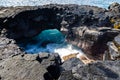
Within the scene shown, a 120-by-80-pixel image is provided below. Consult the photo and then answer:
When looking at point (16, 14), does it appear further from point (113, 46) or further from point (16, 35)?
point (113, 46)

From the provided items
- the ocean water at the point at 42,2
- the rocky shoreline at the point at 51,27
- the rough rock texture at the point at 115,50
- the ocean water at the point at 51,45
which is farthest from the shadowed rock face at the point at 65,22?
the ocean water at the point at 42,2

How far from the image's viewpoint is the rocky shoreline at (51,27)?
20.5 m

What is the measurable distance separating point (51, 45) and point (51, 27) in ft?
13.8

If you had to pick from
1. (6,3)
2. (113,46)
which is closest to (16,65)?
(113,46)

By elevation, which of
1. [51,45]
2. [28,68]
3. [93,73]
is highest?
[93,73]

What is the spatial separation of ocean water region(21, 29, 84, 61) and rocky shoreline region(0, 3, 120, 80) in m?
1.67

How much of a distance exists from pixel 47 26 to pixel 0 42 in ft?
62.9

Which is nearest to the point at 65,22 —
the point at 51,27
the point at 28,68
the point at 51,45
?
the point at 51,27

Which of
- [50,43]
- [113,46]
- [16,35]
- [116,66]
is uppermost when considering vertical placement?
[116,66]

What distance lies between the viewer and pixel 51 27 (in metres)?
48.6

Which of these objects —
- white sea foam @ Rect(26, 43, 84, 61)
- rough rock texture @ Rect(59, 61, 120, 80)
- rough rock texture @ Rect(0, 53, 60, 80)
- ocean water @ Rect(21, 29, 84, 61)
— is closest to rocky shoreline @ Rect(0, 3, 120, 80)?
rough rock texture @ Rect(0, 53, 60, 80)

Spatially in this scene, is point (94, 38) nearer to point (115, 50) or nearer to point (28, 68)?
point (115, 50)

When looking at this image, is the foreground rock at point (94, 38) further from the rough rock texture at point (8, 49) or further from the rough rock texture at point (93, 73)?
the rough rock texture at point (93, 73)

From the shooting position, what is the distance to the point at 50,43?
4944cm
